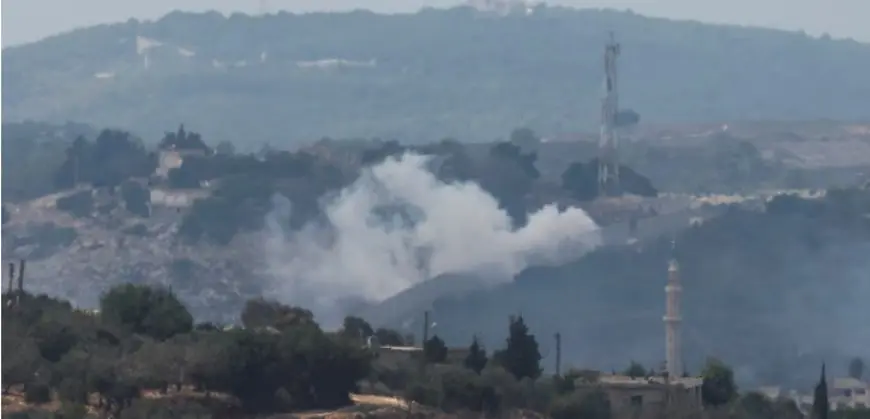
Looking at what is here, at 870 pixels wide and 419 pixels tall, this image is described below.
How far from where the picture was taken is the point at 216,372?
4088 centimetres

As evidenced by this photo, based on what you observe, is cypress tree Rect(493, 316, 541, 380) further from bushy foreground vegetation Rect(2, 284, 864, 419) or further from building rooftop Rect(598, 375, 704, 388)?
building rooftop Rect(598, 375, 704, 388)

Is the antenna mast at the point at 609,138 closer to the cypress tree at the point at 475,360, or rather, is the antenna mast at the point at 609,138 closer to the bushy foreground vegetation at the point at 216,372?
the cypress tree at the point at 475,360

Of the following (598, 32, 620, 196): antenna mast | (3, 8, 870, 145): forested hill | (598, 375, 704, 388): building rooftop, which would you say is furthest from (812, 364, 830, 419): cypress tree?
(3, 8, 870, 145): forested hill

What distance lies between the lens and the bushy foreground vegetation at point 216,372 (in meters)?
39.5

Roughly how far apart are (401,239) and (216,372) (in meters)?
85.0

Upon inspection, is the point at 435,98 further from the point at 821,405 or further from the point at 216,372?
the point at 216,372

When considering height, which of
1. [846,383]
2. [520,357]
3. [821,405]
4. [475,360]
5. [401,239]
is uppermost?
[401,239]

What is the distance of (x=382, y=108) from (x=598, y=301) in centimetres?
8230

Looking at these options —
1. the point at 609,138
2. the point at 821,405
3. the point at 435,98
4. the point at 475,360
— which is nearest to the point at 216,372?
the point at 475,360

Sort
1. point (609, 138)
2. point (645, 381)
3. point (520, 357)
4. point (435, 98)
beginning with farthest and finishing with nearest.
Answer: point (435, 98), point (609, 138), point (645, 381), point (520, 357)

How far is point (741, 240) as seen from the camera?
118562 millimetres

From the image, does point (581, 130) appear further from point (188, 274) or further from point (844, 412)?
point (844, 412)

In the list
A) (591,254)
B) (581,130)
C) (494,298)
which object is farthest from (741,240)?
(581,130)

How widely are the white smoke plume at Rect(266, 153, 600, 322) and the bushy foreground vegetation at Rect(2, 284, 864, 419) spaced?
2030 inches
